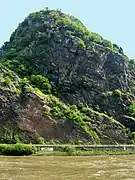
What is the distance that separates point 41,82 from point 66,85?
6.15 meters

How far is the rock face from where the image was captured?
259 ft

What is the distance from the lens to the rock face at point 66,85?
259 ft

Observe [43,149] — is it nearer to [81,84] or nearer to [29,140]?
[29,140]

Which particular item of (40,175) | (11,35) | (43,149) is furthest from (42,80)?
(40,175)

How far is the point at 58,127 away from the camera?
78.8 meters

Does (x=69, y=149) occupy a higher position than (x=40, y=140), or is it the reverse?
(x=40, y=140)

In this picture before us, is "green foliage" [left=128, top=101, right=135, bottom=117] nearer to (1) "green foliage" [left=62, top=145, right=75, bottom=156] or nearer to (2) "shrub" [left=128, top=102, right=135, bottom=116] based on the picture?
(2) "shrub" [left=128, top=102, right=135, bottom=116]

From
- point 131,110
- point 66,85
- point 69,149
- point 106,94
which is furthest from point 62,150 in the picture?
point 131,110

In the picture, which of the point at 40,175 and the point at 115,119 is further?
the point at 115,119

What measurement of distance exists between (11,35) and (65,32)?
3543 centimetres

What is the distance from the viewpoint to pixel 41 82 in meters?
93.9

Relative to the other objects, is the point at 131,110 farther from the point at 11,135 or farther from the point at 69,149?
the point at 11,135

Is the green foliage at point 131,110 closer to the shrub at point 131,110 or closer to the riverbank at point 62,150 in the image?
the shrub at point 131,110

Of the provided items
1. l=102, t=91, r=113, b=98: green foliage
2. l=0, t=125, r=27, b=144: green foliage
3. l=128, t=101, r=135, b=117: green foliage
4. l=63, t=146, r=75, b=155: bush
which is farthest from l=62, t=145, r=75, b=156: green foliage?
l=128, t=101, r=135, b=117: green foliage
